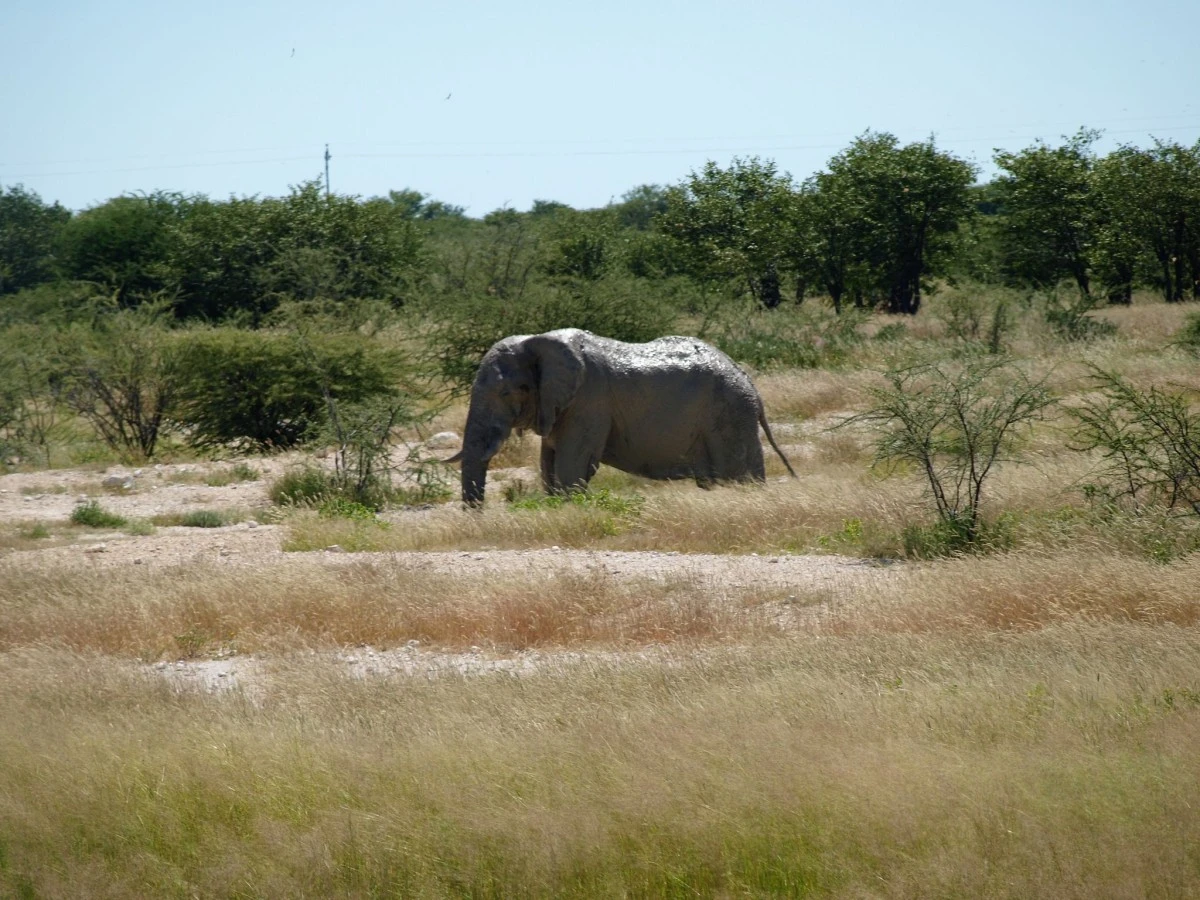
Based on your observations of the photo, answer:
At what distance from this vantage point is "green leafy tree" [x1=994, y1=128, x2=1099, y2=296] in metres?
41.6

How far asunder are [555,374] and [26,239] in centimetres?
5822

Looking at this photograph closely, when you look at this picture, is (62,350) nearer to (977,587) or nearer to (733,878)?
(977,587)

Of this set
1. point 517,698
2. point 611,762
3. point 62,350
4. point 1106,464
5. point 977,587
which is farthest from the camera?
point 62,350

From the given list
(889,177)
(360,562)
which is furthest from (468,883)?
(889,177)

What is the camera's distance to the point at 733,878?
18.9 feet

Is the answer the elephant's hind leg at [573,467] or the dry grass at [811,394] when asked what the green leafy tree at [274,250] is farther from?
the elephant's hind leg at [573,467]

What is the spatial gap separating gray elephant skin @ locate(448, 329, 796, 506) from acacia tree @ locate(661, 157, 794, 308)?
2827cm

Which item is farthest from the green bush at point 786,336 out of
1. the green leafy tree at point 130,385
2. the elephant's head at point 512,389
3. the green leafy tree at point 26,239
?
the green leafy tree at point 26,239

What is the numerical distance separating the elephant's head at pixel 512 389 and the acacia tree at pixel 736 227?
29.1 meters

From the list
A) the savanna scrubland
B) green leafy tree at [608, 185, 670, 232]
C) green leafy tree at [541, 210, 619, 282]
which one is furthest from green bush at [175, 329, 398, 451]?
green leafy tree at [608, 185, 670, 232]

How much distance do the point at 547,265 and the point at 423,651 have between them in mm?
27122

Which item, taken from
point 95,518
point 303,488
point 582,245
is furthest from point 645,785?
point 582,245

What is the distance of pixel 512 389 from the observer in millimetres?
14953

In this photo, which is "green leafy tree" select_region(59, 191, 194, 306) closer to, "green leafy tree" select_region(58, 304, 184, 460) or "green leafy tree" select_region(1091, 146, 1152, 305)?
"green leafy tree" select_region(58, 304, 184, 460)
